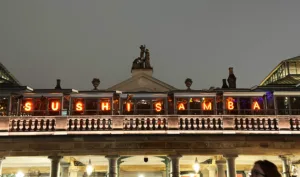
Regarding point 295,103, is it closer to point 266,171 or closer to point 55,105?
point 55,105

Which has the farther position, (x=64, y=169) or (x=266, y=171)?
(x=64, y=169)

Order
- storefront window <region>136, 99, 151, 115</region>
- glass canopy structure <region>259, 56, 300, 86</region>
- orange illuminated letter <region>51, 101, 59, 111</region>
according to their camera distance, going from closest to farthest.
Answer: orange illuminated letter <region>51, 101, 59, 111</region> → storefront window <region>136, 99, 151, 115</region> → glass canopy structure <region>259, 56, 300, 86</region>

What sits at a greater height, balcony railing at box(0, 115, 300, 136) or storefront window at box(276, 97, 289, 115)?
storefront window at box(276, 97, 289, 115)

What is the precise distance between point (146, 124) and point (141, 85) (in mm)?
6538

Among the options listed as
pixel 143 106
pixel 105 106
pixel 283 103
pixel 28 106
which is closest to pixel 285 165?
pixel 283 103

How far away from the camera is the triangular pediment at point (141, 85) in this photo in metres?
28.3

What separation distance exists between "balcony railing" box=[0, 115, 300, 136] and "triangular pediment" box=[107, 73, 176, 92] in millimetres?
6171

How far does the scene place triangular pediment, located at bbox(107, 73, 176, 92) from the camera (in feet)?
92.7

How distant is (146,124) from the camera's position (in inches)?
877

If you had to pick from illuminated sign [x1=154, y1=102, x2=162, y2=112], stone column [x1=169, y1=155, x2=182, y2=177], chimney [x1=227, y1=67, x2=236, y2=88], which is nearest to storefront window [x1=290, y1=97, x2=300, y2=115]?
illuminated sign [x1=154, y1=102, x2=162, y2=112]

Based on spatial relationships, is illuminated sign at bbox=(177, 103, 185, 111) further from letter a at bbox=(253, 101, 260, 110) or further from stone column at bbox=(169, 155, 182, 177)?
letter a at bbox=(253, 101, 260, 110)

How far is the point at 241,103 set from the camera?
25188mm

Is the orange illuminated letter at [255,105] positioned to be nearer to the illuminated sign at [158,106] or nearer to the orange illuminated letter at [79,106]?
the illuminated sign at [158,106]

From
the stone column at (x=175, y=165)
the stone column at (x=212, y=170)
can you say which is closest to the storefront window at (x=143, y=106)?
the stone column at (x=175, y=165)
